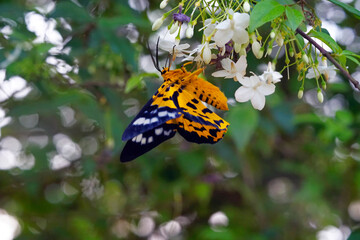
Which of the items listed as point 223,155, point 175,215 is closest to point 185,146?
point 223,155

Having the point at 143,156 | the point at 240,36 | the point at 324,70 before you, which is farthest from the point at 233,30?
the point at 143,156

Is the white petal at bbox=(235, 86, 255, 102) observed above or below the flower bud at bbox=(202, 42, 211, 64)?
below

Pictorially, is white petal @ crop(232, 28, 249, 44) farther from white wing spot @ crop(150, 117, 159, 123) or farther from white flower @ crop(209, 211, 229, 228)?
white flower @ crop(209, 211, 229, 228)

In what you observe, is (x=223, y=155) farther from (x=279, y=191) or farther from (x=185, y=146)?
(x=279, y=191)

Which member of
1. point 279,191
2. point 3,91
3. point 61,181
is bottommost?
point 279,191

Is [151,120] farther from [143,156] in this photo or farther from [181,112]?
[143,156]

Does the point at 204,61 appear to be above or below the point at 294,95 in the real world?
above

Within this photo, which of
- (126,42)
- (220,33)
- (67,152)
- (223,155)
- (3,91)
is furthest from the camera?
(67,152)

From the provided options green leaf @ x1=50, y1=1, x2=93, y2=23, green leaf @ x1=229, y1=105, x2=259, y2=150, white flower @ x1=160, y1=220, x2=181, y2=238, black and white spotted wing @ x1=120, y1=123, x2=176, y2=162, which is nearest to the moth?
black and white spotted wing @ x1=120, y1=123, x2=176, y2=162
